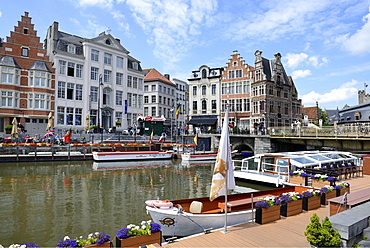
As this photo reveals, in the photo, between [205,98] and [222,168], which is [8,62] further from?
[222,168]

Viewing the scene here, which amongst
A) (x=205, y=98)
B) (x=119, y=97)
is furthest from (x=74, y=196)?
(x=205, y=98)

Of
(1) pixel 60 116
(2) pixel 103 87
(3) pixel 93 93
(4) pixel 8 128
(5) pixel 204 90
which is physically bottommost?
(4) pixel 8 128

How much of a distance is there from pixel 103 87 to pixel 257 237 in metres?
44.9

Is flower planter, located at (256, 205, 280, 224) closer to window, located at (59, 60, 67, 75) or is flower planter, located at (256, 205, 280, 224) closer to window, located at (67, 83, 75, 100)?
window, located at (67, 83, 75, 100)

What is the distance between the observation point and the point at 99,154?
2908 cm

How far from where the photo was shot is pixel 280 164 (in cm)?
1781

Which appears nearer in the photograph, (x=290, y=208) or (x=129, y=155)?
(x=290, y=208)

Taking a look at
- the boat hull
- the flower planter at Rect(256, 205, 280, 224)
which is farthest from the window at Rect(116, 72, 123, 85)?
the flower planter at Rect(256, 205, 280, 224)

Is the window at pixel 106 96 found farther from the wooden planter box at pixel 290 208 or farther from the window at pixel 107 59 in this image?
the wooden planter box at pixel 290 208

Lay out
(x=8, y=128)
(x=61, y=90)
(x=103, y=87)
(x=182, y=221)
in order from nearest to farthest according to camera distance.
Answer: (x=182, y=221) < (x=8, y=128) < (x=61, y=90) < (x=103, y=87)

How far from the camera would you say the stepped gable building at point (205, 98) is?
51.5 metres

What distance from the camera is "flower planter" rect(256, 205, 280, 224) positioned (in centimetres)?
786

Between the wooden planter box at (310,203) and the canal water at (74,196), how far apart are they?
6.50 m

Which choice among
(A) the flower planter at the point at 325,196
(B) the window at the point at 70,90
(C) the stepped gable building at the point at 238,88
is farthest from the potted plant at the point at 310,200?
(B) the window at the point at 70,90
